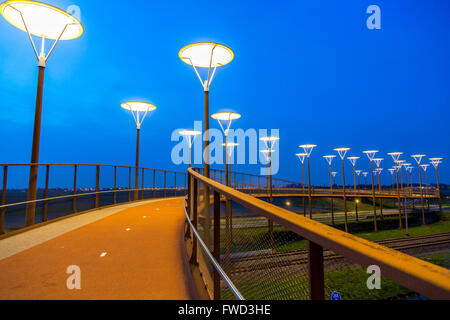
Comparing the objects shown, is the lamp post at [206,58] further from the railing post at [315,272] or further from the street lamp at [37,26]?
the railing post at [315,272]

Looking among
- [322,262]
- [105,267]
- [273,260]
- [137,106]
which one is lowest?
[105,267]

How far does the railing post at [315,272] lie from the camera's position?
100cm

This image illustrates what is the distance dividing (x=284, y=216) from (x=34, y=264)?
414 centimetres

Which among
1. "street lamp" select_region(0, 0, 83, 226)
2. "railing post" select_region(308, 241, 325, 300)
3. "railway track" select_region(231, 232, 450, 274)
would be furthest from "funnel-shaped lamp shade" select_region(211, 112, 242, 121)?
"railing post" select_region(308, 241, 325, 300)

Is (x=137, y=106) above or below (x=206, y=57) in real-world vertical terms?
below

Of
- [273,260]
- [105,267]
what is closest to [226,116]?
[105,267]

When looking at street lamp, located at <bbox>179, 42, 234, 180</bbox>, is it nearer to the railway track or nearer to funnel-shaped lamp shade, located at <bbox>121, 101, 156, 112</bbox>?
funnel-shaped lamp shade, located at <bbox>121, 101, 156, 112</bbox>

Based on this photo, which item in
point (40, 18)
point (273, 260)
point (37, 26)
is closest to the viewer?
point (273, 260)

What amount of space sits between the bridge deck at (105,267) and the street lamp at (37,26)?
2.41m

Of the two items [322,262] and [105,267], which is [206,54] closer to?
[105,267]

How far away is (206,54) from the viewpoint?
37.7 ft

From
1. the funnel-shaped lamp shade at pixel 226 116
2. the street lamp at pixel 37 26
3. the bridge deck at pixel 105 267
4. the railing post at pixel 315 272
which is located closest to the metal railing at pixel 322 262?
the railing post at pixel 315 272

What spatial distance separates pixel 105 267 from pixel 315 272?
3.49 meters
